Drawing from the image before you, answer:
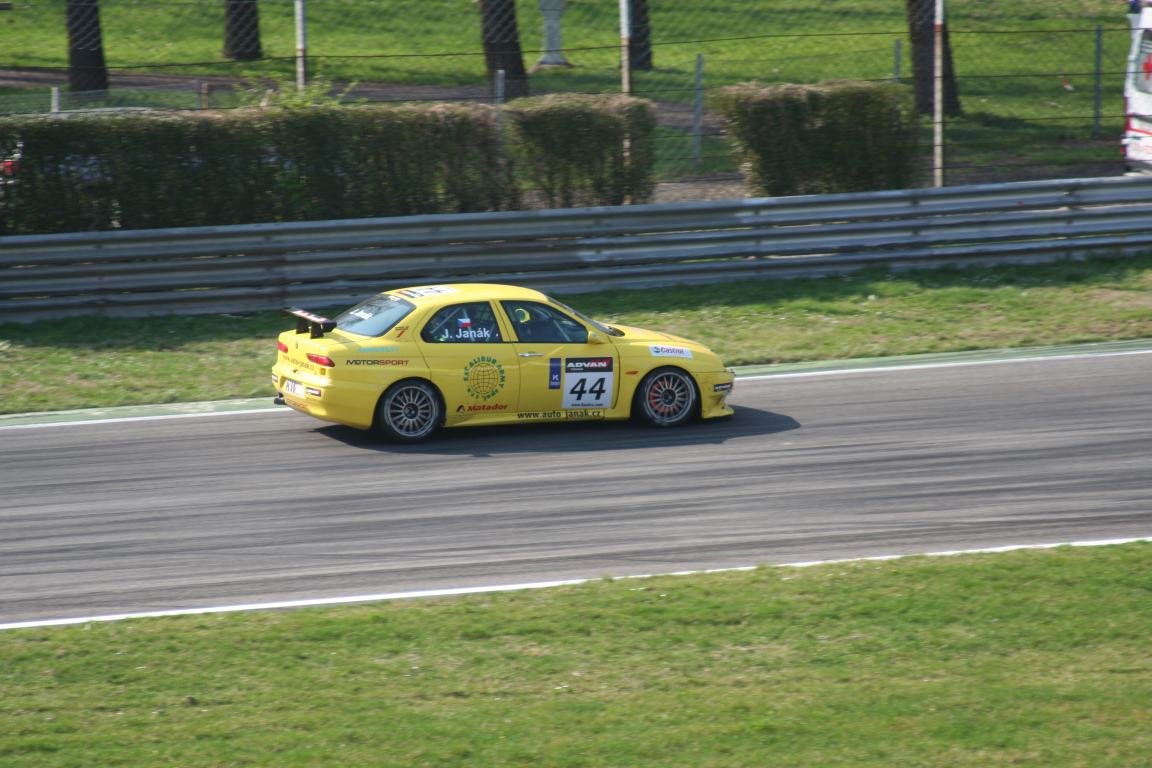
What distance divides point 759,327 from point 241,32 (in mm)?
17840

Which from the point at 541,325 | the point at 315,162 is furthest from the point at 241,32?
the point at 541,325

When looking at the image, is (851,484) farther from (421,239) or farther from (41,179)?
(41,179)

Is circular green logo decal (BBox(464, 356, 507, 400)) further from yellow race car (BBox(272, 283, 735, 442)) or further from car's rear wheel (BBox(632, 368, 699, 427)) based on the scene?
car's rear wheel (BBox(632, 368, 699, 427))

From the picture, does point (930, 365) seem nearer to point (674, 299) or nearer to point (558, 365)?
point (674, 299)

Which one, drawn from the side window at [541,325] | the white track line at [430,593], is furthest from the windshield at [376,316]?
the white track line at [430,593]

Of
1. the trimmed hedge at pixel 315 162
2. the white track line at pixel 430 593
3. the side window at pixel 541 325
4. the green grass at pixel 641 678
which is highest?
the trimmed hedge at pixel 315 162

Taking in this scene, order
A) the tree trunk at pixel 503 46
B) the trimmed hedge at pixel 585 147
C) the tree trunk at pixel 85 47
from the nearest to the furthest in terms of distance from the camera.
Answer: the trimmed hedge at pixel 585 147 < the tree trunk at pixel 503 46 < the tree trunk at pixel 85 47

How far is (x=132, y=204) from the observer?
52.5ft

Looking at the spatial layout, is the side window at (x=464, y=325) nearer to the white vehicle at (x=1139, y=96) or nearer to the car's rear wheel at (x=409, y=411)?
the car's rear wheel at (x=409, y=411)

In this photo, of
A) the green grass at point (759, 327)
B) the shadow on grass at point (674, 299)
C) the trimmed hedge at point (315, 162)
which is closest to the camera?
the green grass at point (759, 327)

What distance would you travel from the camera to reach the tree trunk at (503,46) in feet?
59.5

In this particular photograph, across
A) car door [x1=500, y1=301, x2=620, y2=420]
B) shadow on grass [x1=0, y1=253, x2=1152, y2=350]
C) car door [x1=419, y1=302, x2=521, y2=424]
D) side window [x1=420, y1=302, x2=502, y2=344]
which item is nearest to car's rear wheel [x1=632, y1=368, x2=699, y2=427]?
car door [x1=500, y1=301, x2=620, y2=420]

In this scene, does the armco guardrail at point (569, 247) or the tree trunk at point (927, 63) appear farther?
the tree trunk at point (927, 63)

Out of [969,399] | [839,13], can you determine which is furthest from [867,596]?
[839,13]
